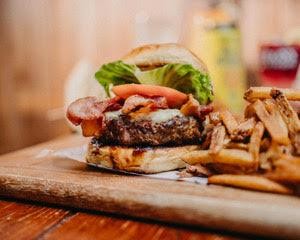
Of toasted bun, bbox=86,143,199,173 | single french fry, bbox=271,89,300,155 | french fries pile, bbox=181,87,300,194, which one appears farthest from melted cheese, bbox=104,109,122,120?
single french fry, bbox=271,89,300,155

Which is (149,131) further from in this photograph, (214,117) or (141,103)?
(214,117)

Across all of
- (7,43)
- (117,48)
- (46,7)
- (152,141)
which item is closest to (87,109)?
(152,141)

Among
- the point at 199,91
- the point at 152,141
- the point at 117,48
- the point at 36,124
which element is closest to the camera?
the point at 152,141

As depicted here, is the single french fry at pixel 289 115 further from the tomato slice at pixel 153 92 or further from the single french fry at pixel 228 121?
the tomato slice at pixel 153 92

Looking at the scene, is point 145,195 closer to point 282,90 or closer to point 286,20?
point 282,90

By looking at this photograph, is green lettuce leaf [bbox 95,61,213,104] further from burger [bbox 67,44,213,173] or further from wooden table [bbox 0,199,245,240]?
wooden table [bbox 0,199,245,240]

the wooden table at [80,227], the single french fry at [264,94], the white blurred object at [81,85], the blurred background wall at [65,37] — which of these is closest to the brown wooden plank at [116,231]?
the wooden table at [80,227]

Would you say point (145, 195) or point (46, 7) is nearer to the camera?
point (145, 195)
